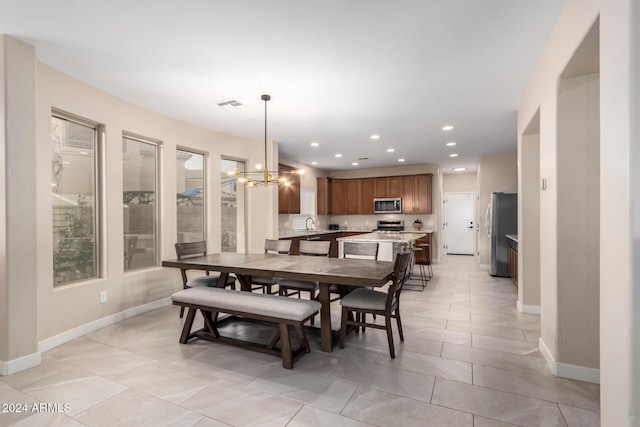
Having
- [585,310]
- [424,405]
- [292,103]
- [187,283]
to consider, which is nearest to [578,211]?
[585,310]

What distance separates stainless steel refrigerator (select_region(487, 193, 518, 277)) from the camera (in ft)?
19.5

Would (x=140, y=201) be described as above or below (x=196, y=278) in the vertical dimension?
above

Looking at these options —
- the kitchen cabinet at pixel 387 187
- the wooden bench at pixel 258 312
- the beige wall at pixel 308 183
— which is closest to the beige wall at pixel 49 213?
the wooden bench at pixel 258 312

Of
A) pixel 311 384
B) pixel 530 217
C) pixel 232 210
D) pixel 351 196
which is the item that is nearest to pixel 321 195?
pixel 351 196

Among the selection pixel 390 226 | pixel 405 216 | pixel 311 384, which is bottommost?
pixel 311 384

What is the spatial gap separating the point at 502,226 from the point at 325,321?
4.76 m

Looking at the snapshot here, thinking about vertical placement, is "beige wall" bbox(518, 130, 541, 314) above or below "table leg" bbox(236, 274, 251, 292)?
above

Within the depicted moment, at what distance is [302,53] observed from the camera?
2.58 metres

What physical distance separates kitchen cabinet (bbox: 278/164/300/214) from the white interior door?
527 centimetres

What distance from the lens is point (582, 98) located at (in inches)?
88.0

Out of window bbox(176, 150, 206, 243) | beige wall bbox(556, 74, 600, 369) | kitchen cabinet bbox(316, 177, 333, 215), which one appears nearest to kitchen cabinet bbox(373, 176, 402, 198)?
kitchen cabinet bbox(316, 177, 333, 215)

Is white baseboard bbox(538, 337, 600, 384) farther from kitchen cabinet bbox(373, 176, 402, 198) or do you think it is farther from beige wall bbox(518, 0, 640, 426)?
kitchen cabinet bbox(373, 176, 402, 198)

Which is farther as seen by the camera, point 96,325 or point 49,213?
point 96,325

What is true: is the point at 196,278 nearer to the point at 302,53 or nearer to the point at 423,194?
the point at 302,53
